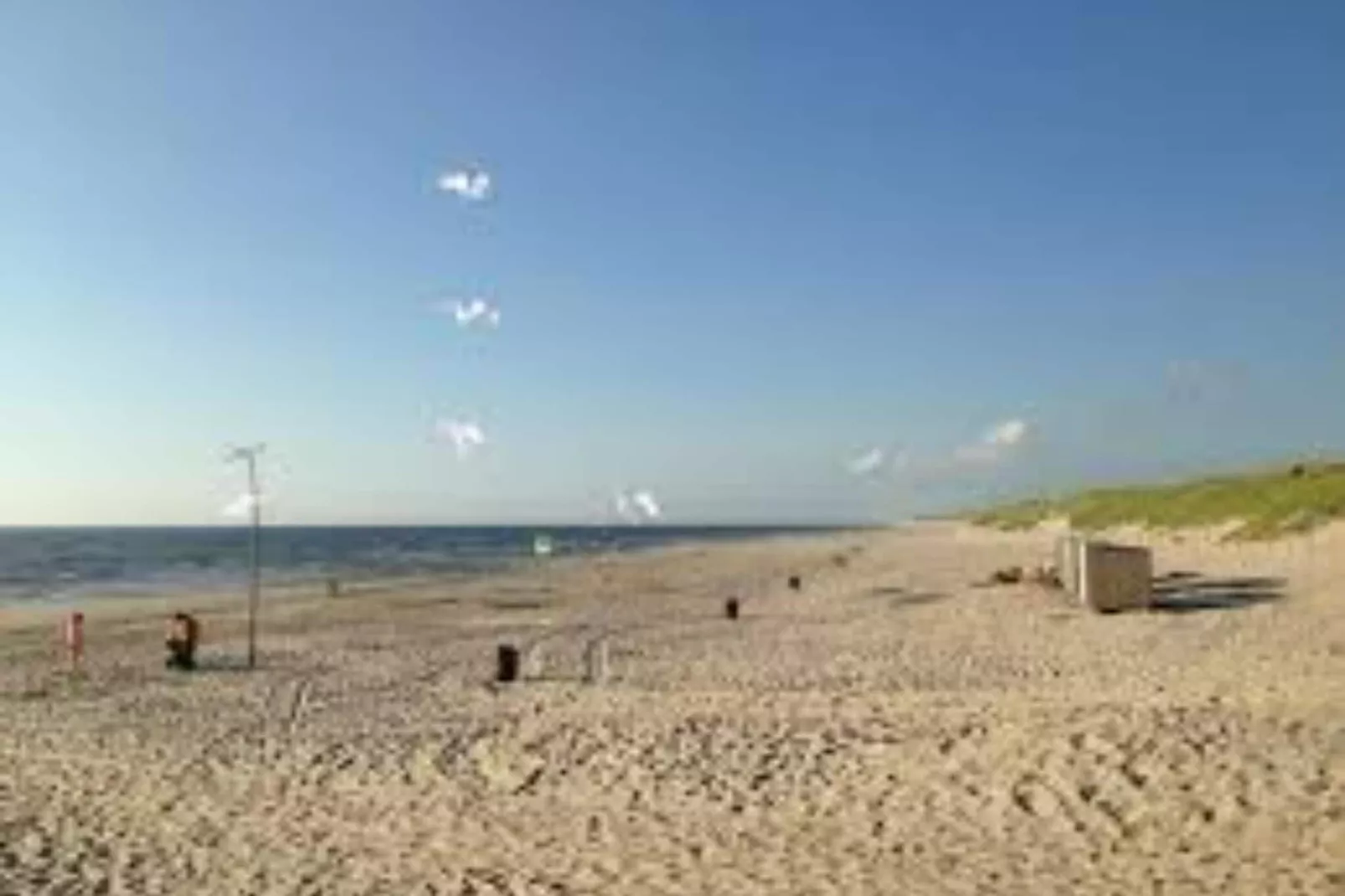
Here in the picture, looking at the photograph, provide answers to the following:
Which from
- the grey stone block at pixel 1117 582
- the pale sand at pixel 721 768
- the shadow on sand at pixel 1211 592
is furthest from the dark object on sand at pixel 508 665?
the shadow on sand at pixel 1211 592

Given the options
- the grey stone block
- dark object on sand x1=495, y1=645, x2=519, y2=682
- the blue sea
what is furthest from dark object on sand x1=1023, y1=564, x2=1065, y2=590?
the blue sea

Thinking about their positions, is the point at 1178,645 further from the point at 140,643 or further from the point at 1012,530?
the point at 1012,530

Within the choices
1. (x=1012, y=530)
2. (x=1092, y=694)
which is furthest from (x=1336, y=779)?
(x=1012, y=530)

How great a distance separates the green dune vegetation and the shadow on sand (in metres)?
11.7

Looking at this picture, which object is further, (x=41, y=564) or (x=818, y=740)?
(x=41, y=564)

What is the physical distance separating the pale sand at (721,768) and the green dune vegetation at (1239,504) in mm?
21824

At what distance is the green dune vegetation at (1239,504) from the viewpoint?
171 ft

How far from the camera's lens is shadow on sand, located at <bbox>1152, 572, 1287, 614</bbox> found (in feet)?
111

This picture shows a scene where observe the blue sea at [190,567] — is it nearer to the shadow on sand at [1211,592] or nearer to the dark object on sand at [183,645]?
the dark object on sand at [183,645]

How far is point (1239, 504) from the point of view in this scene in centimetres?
6147

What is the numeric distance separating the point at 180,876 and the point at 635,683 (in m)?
12.2

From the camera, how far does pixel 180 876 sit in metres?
13.1

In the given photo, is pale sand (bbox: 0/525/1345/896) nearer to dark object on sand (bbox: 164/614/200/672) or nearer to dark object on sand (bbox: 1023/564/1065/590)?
dark object on sand (bbox: 164/614/200/672)

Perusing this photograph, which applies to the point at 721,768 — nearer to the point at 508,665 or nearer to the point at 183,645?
the point at 508,665
